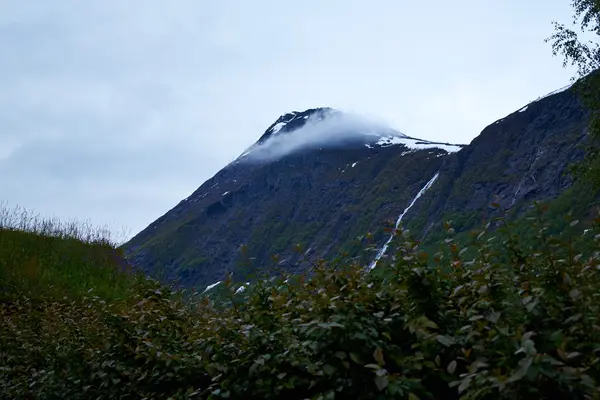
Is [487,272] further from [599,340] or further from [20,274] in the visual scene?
[20,274]

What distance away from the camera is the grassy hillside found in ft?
10.9

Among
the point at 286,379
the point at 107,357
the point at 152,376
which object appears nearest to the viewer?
the point at 286,379

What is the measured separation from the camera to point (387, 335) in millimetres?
3844

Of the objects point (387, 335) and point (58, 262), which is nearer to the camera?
point (387, 335)

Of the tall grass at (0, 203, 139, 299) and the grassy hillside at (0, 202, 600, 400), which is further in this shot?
the tall grass at (0, 203, 139, 299)

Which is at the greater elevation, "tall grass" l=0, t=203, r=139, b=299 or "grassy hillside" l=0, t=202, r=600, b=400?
"tall grass" l=0, t=203, r=139, b=299

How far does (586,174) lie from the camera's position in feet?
64.8

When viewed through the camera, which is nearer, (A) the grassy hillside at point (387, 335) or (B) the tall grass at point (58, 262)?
(A) the grassy hillside at point (387, 335)

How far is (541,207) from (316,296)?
5.84ft

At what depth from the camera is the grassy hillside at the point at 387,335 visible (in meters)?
3.31

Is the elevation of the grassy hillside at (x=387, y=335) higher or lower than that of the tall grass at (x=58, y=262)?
lower

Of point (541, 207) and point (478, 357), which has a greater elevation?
point (541, 207)

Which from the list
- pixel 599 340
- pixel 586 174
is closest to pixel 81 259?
pixel 599 340

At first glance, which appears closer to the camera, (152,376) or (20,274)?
(152,376)
